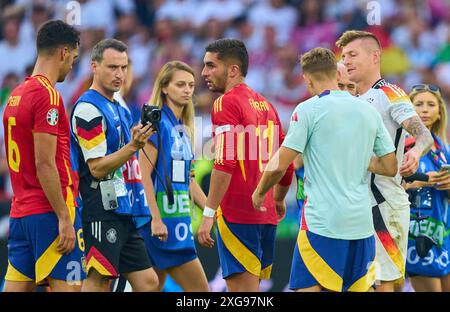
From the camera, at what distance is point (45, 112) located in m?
6.42

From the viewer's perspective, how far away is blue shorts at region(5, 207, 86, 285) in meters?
6.50

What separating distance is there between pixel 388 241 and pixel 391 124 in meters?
0.91

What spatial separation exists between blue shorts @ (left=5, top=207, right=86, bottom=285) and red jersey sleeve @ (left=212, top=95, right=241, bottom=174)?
138 centimetres

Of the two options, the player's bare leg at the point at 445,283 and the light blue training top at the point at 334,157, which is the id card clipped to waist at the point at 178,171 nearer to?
the light blue training top at the point at 334,157

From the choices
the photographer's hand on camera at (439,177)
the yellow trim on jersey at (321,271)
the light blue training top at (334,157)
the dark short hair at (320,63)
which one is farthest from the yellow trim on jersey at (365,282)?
the photographer's hand on camera at (439,177)

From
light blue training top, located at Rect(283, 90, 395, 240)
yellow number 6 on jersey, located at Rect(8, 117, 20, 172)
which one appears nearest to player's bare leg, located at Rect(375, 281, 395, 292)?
light blue training top, located at Rect(283, 90, 395, 240)

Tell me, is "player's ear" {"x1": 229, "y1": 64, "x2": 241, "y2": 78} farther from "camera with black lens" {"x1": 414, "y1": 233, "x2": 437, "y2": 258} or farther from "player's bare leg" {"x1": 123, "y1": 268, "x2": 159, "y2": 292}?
"camera with black lens" {"x1": 414, "y1": 233, "x2": 437, "y2": 258}

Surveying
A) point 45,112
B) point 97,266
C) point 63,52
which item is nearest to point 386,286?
point 97,266

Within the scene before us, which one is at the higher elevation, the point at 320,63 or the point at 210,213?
the point at 320,63

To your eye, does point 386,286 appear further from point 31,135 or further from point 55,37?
point 55,37

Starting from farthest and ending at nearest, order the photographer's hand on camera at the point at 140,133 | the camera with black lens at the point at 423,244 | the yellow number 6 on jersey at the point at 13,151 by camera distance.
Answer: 1. the camera with black lens at the point at 423,244
2. the photographer's hand on camera at the point at 140,133
3. the yellow number 6 on jersey at the point at 13,151

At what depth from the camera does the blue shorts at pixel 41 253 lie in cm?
650

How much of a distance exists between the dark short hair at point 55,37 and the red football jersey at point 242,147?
1423 millimetres

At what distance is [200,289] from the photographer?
7879 mm
